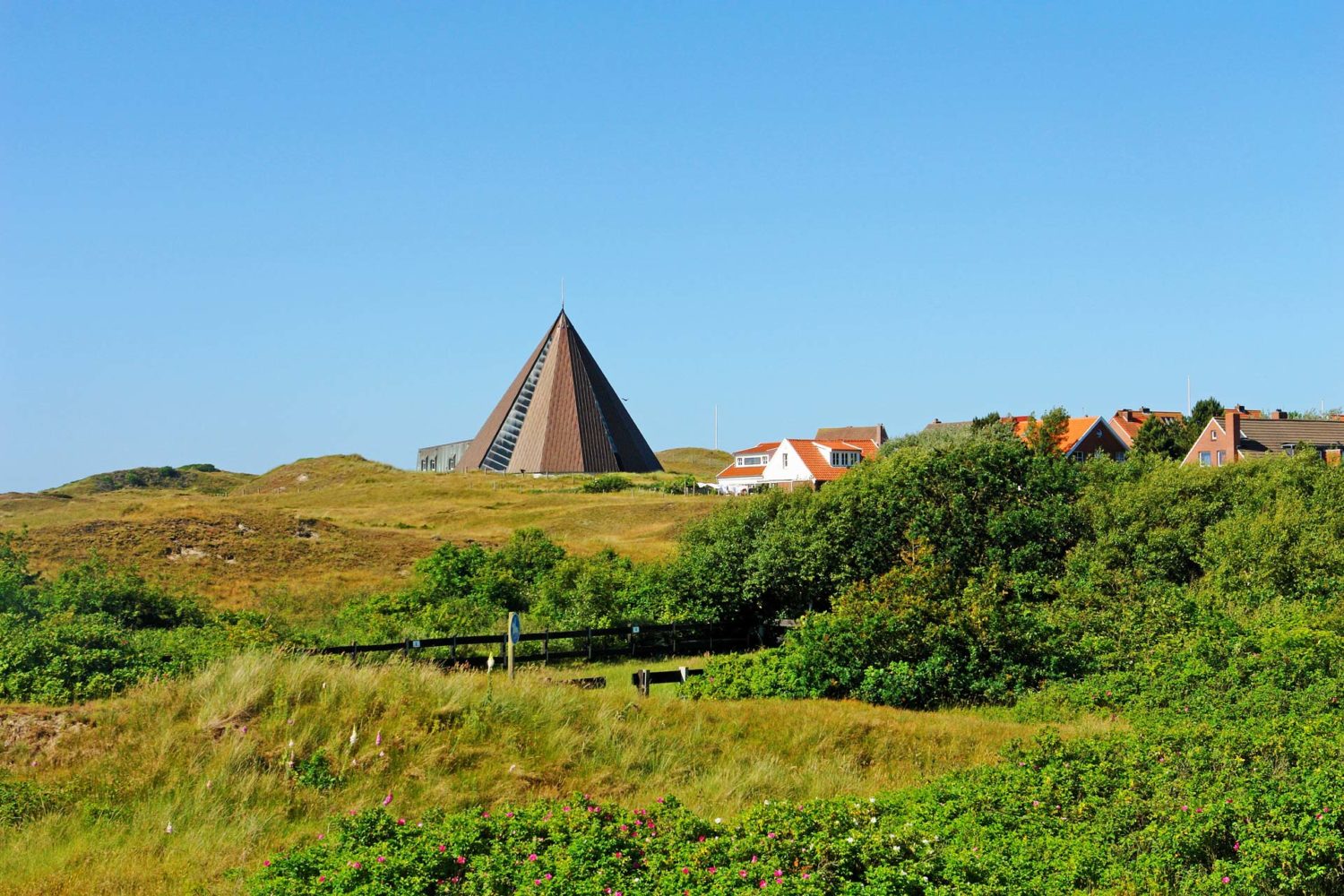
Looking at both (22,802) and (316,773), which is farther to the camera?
(316,773)

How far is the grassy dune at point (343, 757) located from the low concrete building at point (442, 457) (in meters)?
86.0

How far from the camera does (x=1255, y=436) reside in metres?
61.9

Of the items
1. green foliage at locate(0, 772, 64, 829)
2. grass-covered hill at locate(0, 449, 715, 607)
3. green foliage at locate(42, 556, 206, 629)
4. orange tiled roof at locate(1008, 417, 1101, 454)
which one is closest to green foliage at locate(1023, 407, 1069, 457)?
orange tiled roof at locate(1008, 417, 1101, 454)

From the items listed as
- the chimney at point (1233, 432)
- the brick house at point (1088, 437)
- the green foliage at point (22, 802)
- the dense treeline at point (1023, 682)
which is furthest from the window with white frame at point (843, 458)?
the green foliage at point (22, 802)

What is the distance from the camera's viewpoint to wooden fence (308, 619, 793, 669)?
1842 centimetres

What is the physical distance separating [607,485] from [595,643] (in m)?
49.2

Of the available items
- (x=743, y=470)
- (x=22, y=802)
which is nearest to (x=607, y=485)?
(x=743, y=470)

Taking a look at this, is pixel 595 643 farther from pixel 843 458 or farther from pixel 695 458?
pixel 695 458

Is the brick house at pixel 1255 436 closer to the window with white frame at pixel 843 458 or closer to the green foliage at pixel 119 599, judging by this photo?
the window with white frame at pixel 843 458

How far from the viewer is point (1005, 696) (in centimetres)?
1561

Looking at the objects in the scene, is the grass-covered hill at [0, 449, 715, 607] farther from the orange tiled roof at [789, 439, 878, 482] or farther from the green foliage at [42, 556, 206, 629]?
the orange tiled roof at [789, 439, 878, 482]

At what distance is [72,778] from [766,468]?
205 ft

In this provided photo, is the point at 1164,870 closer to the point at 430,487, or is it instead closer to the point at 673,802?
the point at 673,802

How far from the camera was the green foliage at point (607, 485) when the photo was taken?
70312mm
